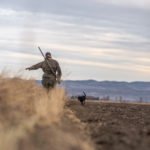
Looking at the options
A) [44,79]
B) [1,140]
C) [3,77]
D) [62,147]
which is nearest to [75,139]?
[62,147]

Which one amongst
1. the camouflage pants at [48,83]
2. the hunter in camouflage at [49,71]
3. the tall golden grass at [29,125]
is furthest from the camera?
the camouflage pants at [48,83]

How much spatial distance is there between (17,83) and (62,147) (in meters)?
7.04

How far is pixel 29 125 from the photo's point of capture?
51.8 feet

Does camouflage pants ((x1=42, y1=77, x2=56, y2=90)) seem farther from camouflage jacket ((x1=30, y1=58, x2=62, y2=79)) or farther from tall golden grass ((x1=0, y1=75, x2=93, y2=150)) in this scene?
tall golden grass ((x1=0, y1=75, x2=93, y2=150))

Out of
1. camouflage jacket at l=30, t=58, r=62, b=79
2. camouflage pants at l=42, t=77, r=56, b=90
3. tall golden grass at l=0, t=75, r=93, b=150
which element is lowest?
tall golden grass at l=0, t=75, r=93, b=150

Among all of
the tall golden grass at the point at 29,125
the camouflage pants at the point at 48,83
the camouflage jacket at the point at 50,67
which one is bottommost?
the tall golden grass at the point at 29,125

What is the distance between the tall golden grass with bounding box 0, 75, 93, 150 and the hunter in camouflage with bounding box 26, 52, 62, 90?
7.09 meters

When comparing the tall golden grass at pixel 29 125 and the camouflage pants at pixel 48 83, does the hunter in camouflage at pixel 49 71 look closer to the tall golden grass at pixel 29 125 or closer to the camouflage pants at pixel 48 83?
Result: the camouflage pants at pixel 48 83

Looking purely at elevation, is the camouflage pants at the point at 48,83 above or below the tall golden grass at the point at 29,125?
above

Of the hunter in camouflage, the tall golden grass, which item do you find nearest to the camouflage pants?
the hunter in camouflage

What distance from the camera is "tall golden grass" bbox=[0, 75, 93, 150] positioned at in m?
14.3

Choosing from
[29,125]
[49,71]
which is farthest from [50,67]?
[29,125]

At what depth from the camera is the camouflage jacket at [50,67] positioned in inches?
1131

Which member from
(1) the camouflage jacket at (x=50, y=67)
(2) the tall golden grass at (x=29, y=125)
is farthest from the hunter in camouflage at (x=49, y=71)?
(2) the tall golden grass at (x=29, y=125)
